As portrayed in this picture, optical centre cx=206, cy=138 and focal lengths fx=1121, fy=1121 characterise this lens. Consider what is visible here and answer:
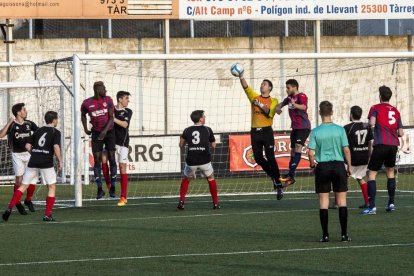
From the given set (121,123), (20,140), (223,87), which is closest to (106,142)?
(121,123)

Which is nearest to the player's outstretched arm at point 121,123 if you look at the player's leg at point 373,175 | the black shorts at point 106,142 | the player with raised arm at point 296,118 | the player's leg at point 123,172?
the black shorts at point 106,142

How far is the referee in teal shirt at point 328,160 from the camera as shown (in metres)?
13.6

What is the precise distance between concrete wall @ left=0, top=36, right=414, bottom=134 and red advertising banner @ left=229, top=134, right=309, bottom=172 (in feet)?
7.41

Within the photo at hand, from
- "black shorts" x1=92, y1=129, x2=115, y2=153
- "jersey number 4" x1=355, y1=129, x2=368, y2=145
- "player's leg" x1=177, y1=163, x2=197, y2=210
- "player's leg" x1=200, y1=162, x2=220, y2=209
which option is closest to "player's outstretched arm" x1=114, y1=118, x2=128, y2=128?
"black shorts" x1=92, y1=129, x2=115, y2=153

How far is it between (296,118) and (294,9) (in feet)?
45.6

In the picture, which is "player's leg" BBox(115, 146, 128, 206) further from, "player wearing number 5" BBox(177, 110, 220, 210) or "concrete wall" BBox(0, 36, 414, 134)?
"concrete wall" BBox(0, 36, 414, 134)

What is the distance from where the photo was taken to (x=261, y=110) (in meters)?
19.8

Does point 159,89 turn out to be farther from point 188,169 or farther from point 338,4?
point 188,169

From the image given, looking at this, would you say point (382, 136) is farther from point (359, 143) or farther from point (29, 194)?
point (29, 194)

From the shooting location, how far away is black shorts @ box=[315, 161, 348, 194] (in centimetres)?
A: 1364

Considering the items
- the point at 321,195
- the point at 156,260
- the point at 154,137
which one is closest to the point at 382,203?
the point at 321,195

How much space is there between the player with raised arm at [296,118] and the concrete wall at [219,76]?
11045mm

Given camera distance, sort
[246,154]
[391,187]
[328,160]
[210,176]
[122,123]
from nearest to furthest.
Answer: [328,160] < [391,187] < [210,176] < [122,123] < [246,154]

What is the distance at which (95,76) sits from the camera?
3228 cm
